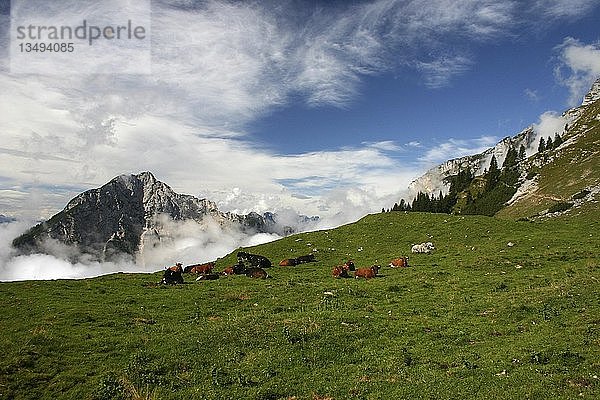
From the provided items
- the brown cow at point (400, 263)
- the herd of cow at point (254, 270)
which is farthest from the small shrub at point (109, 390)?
the brown cow at point (400, 263)

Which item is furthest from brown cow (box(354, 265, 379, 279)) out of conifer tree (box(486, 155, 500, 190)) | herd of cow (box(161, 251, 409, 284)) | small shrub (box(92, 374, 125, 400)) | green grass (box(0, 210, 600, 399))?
conifer tree (box(486, 155, 500, 190))

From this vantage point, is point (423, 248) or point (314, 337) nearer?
point (314, 337)

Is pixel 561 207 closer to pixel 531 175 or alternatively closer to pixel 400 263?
pixel 400 263

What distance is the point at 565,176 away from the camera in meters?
97.6

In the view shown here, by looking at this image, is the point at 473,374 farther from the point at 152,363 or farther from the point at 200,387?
the point at 152,363

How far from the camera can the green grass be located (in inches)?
548

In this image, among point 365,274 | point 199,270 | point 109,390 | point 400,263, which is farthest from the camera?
point 199,270

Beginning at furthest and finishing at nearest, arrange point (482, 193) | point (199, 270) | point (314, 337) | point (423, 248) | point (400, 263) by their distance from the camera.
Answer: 1. point (482, 193)
2. point (423, 248)
3. point (199, 270)
4. point (400, 263)
5. point (314, 337)

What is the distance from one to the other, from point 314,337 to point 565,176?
103 metres

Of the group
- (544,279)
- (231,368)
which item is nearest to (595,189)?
(544,279)

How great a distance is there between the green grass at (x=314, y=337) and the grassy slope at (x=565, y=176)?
204 feet

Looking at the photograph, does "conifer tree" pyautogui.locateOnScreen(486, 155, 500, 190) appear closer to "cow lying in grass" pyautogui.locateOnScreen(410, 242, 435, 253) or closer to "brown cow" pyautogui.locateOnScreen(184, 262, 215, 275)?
"cow lying in grass" pyautogui.locateOnScreen(410, 242, 435, 253)

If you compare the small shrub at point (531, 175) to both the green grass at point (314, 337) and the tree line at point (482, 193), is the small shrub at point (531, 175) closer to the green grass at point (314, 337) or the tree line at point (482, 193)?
the tree line at point (482, 193)

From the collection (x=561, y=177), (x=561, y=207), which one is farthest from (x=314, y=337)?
(x=561, y=177)
